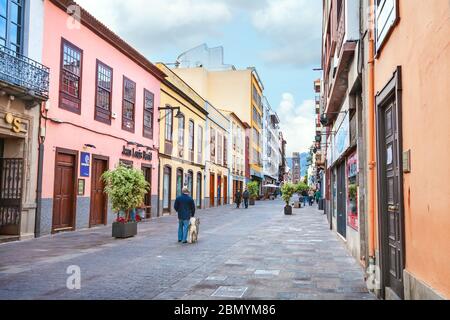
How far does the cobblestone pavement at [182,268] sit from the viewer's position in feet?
22.6

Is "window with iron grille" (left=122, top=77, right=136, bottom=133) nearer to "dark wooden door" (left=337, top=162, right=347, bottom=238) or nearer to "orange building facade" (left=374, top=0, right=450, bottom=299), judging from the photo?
"dark wooden door" (left=337, top=162, right=347, bottom=238)

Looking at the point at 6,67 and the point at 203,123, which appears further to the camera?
the point at 203,123

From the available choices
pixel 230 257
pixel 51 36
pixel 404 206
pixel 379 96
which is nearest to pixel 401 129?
pixel 404 206

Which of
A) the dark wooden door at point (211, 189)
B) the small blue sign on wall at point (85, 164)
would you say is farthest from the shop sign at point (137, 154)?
the dark wooden door at point (211, 189)

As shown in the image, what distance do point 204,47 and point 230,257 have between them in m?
47.9

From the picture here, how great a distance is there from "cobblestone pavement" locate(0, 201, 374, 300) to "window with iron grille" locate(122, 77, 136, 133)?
7.34 meters

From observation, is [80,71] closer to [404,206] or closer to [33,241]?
[33,241]

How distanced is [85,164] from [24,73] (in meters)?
4.98

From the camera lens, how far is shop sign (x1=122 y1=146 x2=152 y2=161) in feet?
67.6

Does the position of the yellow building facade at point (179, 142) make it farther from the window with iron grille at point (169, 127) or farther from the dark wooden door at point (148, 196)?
the dark wooden door at point (148, 196)

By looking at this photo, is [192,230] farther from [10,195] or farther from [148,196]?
[148,196]

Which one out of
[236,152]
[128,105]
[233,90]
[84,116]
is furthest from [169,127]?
[233,90]
